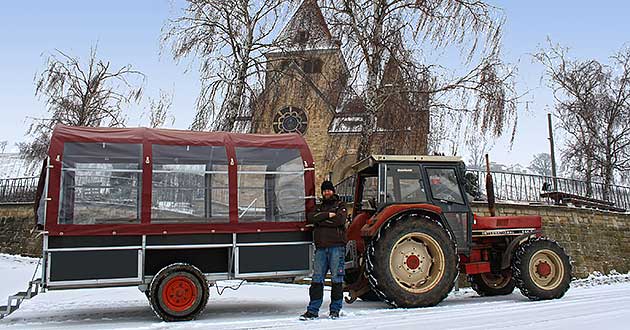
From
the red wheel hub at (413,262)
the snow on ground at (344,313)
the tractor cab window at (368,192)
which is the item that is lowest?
the snow on ground at (344,313)

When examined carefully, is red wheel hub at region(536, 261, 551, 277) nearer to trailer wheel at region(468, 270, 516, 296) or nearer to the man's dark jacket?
trailer wheel at region(468, 270, 516, 296)

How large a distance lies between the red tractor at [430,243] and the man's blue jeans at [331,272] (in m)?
0.65

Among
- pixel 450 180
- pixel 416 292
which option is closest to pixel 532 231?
pixel 450 180

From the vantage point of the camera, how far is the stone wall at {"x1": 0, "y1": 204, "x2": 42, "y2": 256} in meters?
24.2

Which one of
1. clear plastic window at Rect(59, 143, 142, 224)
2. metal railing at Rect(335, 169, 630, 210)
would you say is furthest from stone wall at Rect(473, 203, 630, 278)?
clear plastic window at Rect(59, 143, 142, 224)

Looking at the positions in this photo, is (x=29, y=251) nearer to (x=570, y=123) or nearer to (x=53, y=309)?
(x=53, y=309)

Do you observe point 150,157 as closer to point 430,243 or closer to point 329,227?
point 329,227

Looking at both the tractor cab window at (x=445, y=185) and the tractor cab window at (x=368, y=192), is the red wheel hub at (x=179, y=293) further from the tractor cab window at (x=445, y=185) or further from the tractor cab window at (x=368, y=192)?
the tractor cab window at (x=445, y=185)

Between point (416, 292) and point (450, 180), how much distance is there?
1.96 m

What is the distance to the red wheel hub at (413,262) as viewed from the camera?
27.1 feet

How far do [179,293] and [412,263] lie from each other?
3.37 m

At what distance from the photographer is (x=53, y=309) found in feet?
28.6

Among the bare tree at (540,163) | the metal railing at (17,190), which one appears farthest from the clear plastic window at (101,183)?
the bare tree at (540,163)

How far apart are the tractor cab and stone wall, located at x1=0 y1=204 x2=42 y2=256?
65.2 feet
